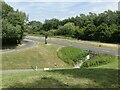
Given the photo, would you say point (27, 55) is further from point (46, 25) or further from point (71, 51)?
point (46, 25)

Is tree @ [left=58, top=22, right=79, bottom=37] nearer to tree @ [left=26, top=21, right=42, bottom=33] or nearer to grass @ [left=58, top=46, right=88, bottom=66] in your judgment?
tree @ [left=26, top=21, right=42, bottom=33]

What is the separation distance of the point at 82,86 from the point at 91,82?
679 mm

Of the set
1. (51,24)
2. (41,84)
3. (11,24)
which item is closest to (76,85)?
(41,84)

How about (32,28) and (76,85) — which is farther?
(32,28)

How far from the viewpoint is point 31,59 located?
50281mm

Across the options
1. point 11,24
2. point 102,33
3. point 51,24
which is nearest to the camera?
point 11,24

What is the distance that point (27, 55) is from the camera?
52.1m

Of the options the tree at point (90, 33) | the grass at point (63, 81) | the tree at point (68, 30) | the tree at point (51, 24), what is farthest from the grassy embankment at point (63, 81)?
the tree at point (51, 24)

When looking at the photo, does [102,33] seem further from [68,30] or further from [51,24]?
[51,24]

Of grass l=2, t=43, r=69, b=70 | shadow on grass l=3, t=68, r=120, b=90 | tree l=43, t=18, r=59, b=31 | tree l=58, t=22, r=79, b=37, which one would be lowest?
grass l=2, t=43, r=69, b=70

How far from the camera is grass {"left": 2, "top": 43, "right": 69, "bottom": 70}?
4597 centimetres

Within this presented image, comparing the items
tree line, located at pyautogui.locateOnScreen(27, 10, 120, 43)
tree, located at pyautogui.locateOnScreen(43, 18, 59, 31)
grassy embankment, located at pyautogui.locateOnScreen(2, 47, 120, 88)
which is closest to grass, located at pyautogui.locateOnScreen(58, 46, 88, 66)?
tree line, located at pyautogui.locateOnScreen(27, 10, 120, 43)

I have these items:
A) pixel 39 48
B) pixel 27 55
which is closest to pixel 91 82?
pixel 27 55

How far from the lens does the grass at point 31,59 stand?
46.0m
